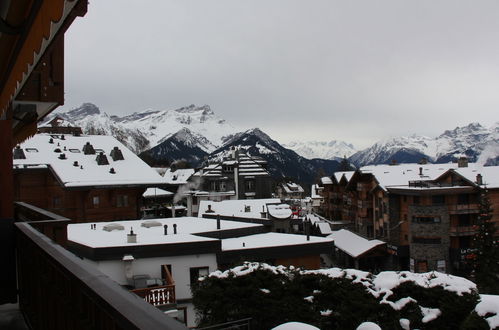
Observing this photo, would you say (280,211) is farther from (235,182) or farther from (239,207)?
(235,182)

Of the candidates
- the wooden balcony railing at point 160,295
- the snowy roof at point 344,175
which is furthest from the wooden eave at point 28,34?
the snowy roof at point 344,175

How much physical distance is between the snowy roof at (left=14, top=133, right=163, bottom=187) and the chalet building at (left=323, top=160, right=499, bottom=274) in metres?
18.5

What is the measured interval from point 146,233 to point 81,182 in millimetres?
11420

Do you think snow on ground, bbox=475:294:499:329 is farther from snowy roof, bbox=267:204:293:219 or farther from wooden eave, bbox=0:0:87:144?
snowy roof, bbox=267:204:293:219

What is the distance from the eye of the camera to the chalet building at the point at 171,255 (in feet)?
57.0

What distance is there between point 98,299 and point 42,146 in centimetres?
3568

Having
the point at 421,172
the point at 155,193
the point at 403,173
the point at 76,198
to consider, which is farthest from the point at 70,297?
the point at 155,193

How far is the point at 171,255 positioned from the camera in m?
18.4

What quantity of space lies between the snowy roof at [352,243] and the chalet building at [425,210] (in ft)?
3.46

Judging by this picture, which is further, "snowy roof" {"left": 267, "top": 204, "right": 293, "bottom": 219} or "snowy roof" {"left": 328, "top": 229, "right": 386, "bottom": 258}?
"snowy roof" {"left": 267, "top": 204, "right": 293, "bottom": 219}

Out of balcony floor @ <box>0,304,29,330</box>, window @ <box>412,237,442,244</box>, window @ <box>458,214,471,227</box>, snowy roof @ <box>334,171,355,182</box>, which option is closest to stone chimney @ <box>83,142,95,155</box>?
window @ <box>412,237,442,244</box>

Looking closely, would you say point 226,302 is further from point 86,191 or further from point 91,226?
point 86,191

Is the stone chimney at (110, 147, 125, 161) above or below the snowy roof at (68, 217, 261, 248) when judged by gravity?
above

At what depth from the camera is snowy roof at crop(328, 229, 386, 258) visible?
38531 millimetres
